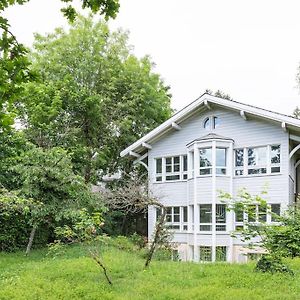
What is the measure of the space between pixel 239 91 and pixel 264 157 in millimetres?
26441

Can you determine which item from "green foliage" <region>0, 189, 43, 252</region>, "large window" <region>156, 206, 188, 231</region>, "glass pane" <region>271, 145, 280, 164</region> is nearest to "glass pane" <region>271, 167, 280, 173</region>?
"glass pane" <region>271, 145, 280, 164</region>

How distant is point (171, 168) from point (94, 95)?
534 centimetres

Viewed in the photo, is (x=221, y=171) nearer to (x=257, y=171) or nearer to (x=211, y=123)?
(x=257, y=171)

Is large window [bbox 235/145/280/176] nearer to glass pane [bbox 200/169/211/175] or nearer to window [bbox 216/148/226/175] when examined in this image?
window [bbox 216/148/226/175]

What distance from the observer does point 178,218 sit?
2238cm

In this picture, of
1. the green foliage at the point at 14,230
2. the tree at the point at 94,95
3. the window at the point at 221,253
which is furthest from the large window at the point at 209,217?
the green foliage at the point at 14,230

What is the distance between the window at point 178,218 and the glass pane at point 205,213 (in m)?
1.41

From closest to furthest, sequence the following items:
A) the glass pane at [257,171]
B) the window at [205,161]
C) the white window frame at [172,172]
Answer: the glass pane at [257,171] < the window at [205,161] < the white window frame at [172,172]

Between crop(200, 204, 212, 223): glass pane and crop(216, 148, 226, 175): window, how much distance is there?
1.59 meters

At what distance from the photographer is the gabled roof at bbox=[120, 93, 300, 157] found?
18672 millimetres

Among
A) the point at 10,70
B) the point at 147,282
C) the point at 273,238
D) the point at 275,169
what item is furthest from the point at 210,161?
the point at 10,70

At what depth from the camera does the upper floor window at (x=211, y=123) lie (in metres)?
21.3

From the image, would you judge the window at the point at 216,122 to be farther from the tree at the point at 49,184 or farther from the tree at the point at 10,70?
the tree at the point at 10,70

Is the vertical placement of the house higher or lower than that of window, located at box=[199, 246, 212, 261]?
higher
